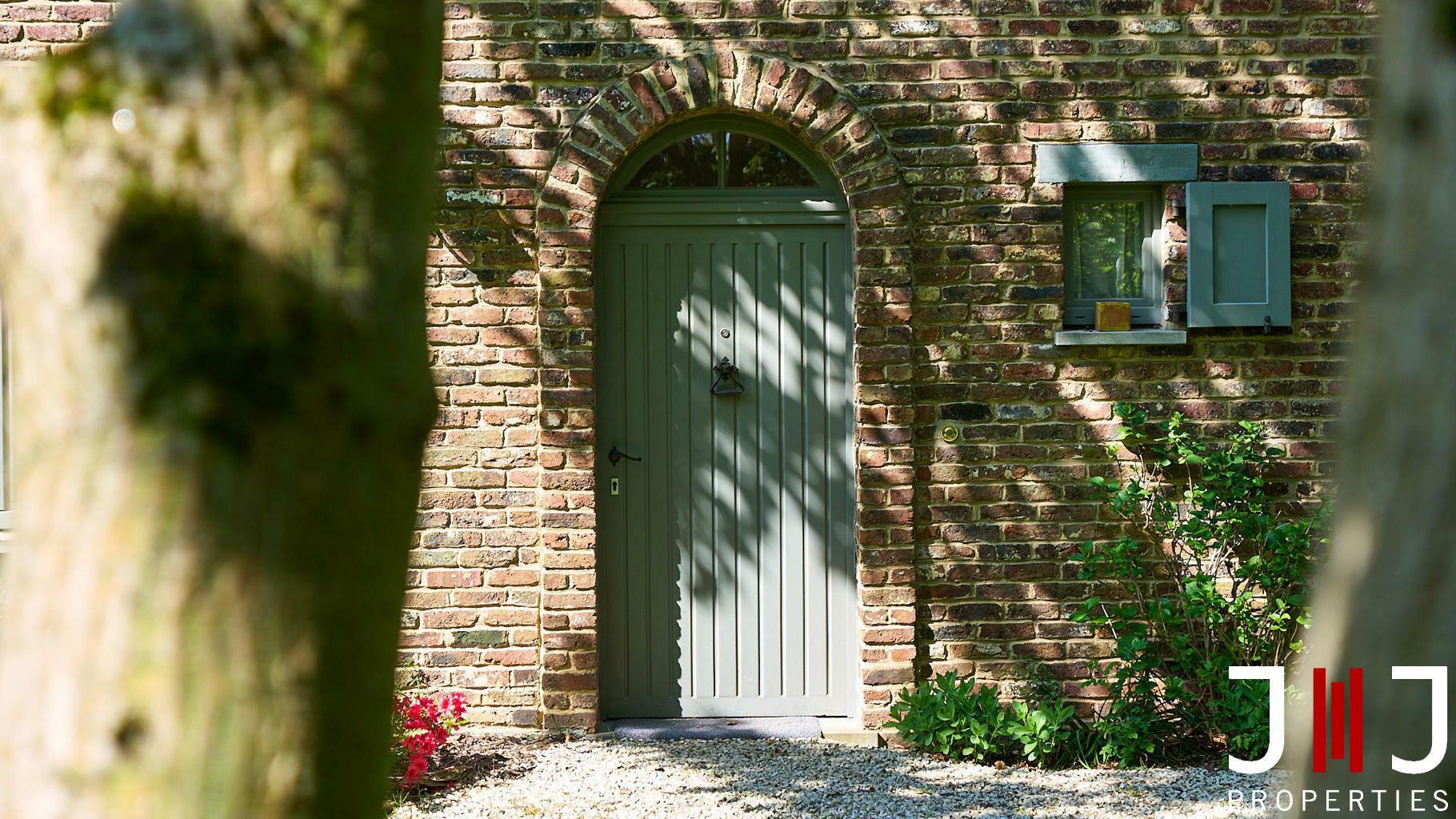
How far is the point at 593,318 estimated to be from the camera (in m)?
5.09

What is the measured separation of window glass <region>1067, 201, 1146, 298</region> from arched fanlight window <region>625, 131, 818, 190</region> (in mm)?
1232

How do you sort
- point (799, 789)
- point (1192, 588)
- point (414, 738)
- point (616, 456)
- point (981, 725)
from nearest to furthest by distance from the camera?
point (414, 738)
point (799, 789)
point (981, 725)
point (1192, 588)
point (616, 456)

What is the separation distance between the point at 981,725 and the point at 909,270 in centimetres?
197

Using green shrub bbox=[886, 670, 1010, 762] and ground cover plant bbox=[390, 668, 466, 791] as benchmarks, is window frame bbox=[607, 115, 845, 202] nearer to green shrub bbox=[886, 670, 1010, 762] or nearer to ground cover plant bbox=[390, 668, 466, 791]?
green shrub bbox=[886, 670, 1010, 762]

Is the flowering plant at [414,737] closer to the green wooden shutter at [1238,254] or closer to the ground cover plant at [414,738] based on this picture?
the ground cover plant at [414,738]

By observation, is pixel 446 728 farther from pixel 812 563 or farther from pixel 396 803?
pixel 812 563

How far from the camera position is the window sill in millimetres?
5090

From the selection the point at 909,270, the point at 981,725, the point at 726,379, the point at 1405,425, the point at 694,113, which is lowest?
the point at 981,725

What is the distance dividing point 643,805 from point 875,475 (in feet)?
5.70

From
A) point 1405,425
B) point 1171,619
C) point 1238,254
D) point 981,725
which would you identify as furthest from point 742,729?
point 1405,425

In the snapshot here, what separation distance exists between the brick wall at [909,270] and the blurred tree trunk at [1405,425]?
408 centimetres

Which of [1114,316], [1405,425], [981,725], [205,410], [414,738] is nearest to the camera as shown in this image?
[1405,425]

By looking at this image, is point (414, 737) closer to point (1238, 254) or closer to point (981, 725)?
point (981, 725)

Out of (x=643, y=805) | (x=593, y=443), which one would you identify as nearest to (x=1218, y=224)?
(x=593, y=443)
